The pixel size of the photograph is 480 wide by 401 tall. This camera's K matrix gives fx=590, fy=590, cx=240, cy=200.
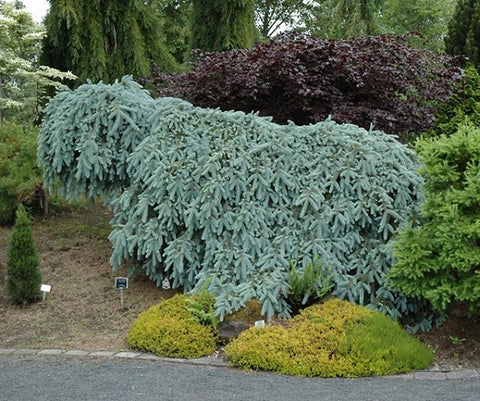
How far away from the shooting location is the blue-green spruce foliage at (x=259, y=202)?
201 inches

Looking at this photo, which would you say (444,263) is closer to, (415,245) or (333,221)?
(415,245)

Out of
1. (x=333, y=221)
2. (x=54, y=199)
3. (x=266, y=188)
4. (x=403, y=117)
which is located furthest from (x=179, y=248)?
(x=54, y=199)

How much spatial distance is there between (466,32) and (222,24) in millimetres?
4315

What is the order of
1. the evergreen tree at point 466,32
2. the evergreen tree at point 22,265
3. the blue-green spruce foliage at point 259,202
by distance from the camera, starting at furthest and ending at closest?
1. the evergreen tree at point 466,32
2. the evergreen tree at point 22,265
3. the blue-green spruce foliage at point 259,202

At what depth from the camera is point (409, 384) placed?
400cm

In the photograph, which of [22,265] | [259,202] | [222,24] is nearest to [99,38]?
[222,24]

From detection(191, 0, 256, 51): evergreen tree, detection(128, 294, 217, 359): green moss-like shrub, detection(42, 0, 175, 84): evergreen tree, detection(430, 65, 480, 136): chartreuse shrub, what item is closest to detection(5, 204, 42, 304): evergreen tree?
detection(128, 294, 217, 359): green moss-like shrub

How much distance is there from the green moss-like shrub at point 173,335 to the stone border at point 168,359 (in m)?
0.07

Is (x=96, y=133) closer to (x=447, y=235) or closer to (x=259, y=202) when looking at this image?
(x=259, y=202)

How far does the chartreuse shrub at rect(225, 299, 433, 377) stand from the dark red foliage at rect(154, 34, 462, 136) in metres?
2.75

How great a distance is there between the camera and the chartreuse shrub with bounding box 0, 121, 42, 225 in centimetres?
753

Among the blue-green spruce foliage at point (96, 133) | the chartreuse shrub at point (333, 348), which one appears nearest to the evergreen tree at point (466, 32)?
the blue-green spruce foliage at point (96, 133)

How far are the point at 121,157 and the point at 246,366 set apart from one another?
252 centimetres

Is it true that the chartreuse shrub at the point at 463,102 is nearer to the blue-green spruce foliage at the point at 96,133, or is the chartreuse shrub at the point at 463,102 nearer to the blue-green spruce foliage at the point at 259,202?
the blue-green spruce foliage at the point at 259,202
